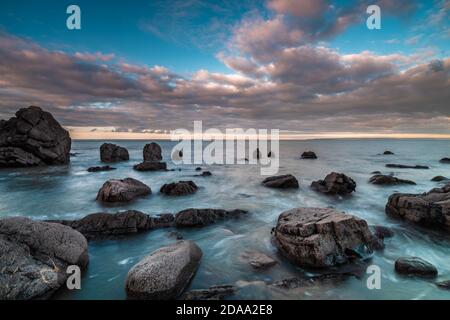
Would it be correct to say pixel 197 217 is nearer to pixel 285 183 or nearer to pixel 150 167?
pixel 285 183

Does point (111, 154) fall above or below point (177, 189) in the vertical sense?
above

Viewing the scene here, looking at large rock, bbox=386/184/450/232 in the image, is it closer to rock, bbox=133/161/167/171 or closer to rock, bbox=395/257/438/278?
rock, bbox=395/257/438/278

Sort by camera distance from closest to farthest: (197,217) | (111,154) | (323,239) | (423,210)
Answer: (323,239) → (423,210) → (197,217) → (111,154)

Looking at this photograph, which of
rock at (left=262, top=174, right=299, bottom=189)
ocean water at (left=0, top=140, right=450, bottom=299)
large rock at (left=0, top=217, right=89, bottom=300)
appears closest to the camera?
large rock at (left=0, top=217, right=89, bottom=300)

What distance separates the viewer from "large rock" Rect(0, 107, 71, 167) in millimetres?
39344

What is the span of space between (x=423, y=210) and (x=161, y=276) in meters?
14.2

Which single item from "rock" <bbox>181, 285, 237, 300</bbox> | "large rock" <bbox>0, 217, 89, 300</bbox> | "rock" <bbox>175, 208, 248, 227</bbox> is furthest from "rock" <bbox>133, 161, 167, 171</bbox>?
"rock" <bbox>181, 285, 237, 300</bbox>

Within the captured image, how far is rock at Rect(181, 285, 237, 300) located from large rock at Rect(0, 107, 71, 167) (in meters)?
45.5

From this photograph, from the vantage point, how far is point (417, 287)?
7770mm

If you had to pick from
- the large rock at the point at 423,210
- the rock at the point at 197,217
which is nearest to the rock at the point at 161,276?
the rock at the point at 197,217

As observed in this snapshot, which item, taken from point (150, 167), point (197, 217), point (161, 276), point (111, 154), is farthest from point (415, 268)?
point (111, 154)

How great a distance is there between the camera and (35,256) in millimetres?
7855

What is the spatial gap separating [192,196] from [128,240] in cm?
1004
